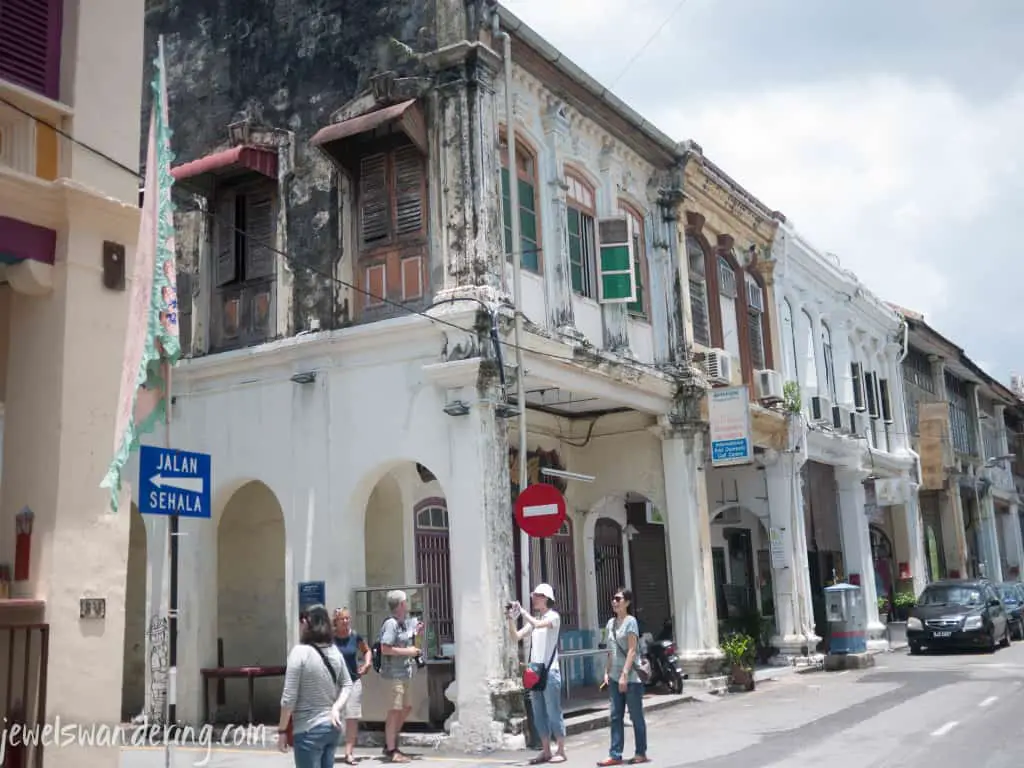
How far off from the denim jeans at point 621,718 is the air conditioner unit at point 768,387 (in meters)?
11.5

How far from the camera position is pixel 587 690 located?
18.1 m

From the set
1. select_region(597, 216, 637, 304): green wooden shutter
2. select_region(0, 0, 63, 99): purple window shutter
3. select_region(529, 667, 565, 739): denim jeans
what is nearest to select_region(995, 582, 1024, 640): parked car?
select_region(597, 216, 637, 304): green wooden shutter

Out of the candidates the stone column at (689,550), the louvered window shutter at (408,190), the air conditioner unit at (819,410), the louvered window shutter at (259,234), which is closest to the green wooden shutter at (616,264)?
the stone column at (689,550)

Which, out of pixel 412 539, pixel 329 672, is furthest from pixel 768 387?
pixel 329 672

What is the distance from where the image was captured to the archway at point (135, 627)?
52.8 feet

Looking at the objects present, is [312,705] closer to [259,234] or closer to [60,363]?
[60,363]

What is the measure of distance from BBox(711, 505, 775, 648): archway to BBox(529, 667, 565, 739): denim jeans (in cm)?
1225

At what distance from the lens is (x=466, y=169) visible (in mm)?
13656

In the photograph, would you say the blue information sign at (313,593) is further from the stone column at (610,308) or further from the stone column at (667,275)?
the stone column at (667,275)

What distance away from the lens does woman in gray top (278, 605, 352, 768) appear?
680cm

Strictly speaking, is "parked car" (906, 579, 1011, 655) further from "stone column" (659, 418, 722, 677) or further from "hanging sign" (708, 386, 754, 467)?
"hanging sign" (708, 386, 754, 467)

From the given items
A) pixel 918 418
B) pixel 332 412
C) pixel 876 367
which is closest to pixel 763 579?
pixel 876 367

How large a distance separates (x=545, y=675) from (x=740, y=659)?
307 inches

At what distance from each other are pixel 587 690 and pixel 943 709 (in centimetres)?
606
